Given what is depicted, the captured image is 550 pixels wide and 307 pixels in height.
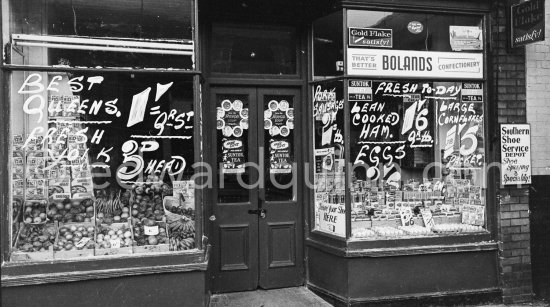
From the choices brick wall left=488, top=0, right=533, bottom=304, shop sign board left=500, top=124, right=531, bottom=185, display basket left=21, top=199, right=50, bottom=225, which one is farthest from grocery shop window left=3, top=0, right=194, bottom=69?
shop sign board left=500, top=124, right=531, bottom=185

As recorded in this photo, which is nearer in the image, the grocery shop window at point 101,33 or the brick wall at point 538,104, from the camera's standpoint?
the grocery shop window at point 101,33

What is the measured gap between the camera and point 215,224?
6.09 m

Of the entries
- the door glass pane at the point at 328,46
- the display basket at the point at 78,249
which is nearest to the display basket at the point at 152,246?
the display basket at the point at 78,249

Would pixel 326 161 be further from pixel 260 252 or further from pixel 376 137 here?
pixel 260 252

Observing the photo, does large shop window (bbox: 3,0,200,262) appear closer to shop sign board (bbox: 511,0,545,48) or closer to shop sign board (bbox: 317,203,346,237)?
shop sign board (bbox: 317,203,346,237)

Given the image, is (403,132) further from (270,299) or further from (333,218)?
(270,299)

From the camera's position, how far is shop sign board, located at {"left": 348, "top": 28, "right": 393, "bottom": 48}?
5801mm

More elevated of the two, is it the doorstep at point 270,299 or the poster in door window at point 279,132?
the poster in door window at point 279,132

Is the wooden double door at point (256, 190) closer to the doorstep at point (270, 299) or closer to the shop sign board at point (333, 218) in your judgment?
the doorstep at point (270, 299)

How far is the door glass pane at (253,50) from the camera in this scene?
20.2 feet

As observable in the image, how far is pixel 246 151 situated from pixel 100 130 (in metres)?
1.84

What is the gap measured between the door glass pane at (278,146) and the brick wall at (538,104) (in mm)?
3056

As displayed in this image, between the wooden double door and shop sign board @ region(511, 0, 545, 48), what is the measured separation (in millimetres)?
2809

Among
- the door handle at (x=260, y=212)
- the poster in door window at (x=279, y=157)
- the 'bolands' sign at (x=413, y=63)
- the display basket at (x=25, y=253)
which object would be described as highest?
the 'bolands' sign at (x=413, y=63)
